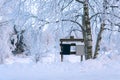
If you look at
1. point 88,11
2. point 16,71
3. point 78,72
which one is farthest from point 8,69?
point 88,11

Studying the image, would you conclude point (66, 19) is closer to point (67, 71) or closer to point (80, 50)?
point (80, 50)

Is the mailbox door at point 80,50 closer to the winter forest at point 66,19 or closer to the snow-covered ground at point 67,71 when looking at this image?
the winter forest at point 66,19

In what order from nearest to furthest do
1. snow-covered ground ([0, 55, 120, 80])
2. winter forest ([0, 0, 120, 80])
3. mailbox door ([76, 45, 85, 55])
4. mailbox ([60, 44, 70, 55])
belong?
snow-covered ground ([0, 55, 120, 80])
winter forest ([0, 0, 120, 80])
mailbox door ([76, 45, 85, 55])
mailbox ([60, 44, 70, 55])

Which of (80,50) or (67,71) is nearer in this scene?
(67,71)

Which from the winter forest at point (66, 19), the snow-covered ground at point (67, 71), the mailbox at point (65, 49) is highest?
the winter forest at point (66, 19)

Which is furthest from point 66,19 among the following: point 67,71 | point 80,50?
point 67,71

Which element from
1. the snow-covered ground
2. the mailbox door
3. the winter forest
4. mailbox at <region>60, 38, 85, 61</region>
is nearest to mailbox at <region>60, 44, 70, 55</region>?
mailbox at <region>60, 38, 85, 61</region>

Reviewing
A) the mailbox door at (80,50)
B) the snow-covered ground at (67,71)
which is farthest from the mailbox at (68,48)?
the snow-covered ground at (67,71)

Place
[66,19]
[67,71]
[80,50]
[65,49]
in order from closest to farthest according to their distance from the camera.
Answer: [67,71]
[66,19]
[80,50]
[65,49]

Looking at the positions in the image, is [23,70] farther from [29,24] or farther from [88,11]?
[88,11]

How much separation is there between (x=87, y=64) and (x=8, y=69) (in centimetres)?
238

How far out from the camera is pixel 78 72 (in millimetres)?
8195

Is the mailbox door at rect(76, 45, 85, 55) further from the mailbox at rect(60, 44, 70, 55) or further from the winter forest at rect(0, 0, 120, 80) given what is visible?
the mailbox at rect(60, 44, 70, 55)

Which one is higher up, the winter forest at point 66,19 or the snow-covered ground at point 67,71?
the winter forest at point 66,19
